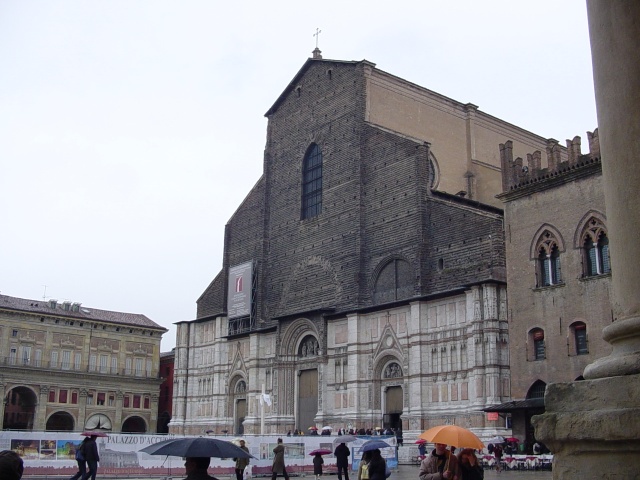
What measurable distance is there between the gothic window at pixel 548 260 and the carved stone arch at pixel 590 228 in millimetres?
1024

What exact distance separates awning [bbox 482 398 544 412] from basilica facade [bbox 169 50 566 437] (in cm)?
186

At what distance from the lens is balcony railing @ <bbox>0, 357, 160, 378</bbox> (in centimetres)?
6069

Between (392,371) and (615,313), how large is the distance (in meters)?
32.5

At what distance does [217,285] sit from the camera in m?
50.1

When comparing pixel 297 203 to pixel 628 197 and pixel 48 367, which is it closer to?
pixel 48 367

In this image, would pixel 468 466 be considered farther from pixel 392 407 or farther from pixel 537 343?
pixel 392 407

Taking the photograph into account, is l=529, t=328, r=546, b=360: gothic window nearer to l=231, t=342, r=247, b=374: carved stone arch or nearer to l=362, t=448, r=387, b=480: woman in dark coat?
l=362, t=448, r=387, b=480: woman in dark coat

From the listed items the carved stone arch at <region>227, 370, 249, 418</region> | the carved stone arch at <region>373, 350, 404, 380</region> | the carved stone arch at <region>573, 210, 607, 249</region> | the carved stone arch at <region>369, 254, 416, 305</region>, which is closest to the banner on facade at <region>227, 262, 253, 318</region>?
the carved stone arch at <region>227, 370, 249, 418</region>

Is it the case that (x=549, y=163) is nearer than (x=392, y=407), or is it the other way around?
(x=549, y=163)

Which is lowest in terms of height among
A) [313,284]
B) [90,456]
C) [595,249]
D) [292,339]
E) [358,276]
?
[90,456]

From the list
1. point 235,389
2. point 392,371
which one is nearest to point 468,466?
point 392,371

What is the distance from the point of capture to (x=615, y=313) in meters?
5.70

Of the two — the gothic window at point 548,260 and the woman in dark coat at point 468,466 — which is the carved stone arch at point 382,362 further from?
the woman in dark coat at point 468,466

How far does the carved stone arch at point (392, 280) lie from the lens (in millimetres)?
37875
